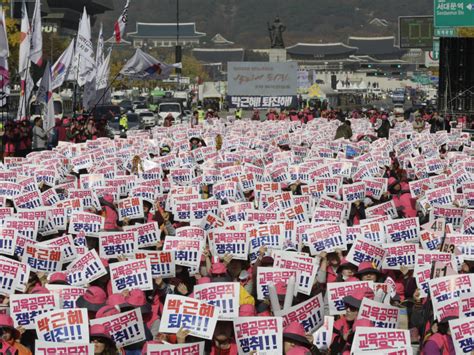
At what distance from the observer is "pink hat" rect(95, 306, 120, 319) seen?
932 cm

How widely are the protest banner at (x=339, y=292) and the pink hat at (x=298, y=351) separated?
1643mm

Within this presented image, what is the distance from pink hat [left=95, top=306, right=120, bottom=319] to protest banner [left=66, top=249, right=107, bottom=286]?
1.43 meters


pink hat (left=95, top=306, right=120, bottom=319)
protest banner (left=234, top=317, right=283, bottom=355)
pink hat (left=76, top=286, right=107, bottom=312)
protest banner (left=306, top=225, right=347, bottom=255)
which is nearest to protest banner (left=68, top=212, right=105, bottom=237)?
protest banner (left=306, top=225, right=347, bottom=255)

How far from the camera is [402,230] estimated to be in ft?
43.5

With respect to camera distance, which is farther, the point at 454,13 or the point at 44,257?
the point at 454,13

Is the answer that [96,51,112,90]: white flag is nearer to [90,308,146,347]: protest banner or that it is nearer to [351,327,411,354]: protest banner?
[90,308,146,347]: protest banner

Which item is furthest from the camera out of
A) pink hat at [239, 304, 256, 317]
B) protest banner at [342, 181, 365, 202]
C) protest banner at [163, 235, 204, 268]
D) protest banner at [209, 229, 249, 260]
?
protest banner at [342, 181, 365, 202]

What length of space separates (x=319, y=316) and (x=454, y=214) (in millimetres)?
5715

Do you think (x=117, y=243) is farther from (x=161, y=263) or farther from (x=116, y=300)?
(x=116, y=300)

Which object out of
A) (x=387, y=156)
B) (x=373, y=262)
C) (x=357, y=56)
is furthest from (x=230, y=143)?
(x=357, y=56)

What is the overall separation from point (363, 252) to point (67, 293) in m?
3.04

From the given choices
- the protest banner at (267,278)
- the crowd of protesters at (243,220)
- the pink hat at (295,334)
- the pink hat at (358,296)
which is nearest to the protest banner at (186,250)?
the crowd of protesters at (243,220)

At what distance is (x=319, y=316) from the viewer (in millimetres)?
9648

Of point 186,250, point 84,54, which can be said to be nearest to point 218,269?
point 186,250
